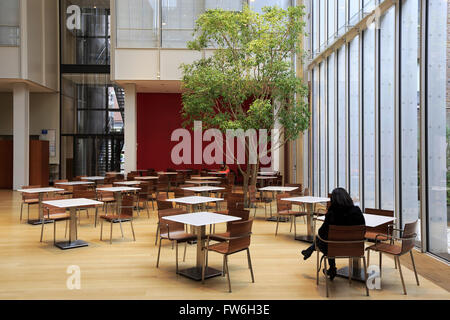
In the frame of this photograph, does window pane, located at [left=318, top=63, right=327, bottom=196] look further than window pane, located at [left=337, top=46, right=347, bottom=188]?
Yes

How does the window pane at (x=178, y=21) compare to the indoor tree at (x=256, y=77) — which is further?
the window pane at (x=178, y=21)

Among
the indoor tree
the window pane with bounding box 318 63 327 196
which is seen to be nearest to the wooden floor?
the indoor tree

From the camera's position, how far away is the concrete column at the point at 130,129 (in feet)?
51.1

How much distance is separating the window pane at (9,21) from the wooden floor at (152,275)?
33.5ft

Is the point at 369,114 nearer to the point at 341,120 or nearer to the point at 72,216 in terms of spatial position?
the point at 341,120

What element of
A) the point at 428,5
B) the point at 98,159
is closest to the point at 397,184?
the point at 428,5

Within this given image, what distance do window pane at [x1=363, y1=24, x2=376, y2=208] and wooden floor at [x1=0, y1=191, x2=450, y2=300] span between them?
2205mm

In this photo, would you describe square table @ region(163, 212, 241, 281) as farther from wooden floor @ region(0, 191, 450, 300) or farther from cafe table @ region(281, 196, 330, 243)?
cafe table @ region(281, 196, 330, 243)

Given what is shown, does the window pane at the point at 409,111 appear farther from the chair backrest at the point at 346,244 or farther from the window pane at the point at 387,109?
the chair backrest at the point at 346,244

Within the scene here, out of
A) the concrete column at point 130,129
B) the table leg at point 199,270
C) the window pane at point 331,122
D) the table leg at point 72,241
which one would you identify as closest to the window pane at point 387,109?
the window pane at point 331,122

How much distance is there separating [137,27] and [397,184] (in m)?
11.2

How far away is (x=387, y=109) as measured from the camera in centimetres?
763

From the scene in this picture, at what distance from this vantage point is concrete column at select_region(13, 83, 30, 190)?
15.7 metres

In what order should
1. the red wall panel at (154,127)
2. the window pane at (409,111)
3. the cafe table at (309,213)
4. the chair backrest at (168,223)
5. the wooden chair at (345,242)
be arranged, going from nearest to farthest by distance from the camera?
the wooden chair at (345,242), the chair backrest at (168,223), the window pane at (409,111), the cafe table at (309,213), the red wall panel at (154,127)
